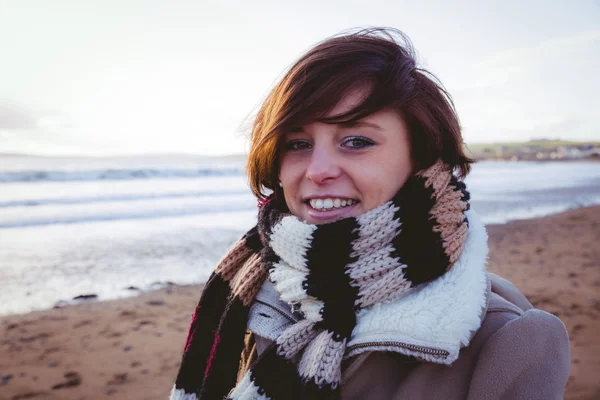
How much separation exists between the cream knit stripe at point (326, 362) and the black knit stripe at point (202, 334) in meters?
0.64

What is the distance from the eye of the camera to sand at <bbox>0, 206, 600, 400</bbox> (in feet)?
11.4

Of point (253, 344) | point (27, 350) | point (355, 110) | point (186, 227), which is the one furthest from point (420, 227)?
point (186, 227)

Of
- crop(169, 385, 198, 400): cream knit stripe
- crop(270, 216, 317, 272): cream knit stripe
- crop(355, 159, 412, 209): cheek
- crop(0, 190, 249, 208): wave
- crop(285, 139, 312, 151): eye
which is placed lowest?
crop(0, 190, 249, 208): wave

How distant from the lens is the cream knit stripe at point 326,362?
1.24 meters

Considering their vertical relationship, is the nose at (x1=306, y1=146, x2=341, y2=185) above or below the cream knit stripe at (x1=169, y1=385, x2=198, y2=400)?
above

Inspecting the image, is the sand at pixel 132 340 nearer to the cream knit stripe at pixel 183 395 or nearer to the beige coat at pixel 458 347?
the cream knit stripe at pixel 183 395

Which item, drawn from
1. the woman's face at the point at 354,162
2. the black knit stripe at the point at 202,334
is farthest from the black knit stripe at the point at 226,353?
the woman's face at the point at 354,162

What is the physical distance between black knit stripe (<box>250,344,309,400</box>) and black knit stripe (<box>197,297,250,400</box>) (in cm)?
27

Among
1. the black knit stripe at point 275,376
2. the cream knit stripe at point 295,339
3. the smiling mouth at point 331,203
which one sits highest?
the smiling mouth at point 331,203

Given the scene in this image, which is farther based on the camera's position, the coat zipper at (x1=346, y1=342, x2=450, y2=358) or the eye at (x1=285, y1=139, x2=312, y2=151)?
the eye at (x1=285, y1=139, x2=312, y2=151)

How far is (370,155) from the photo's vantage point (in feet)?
4.53

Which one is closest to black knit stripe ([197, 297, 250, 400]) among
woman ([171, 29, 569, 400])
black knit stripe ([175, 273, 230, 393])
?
woman ([171, 29, 569, 400])

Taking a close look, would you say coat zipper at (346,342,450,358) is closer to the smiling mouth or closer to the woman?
the woman

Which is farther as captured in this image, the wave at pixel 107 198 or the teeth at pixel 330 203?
the wave at pixel 107 198
